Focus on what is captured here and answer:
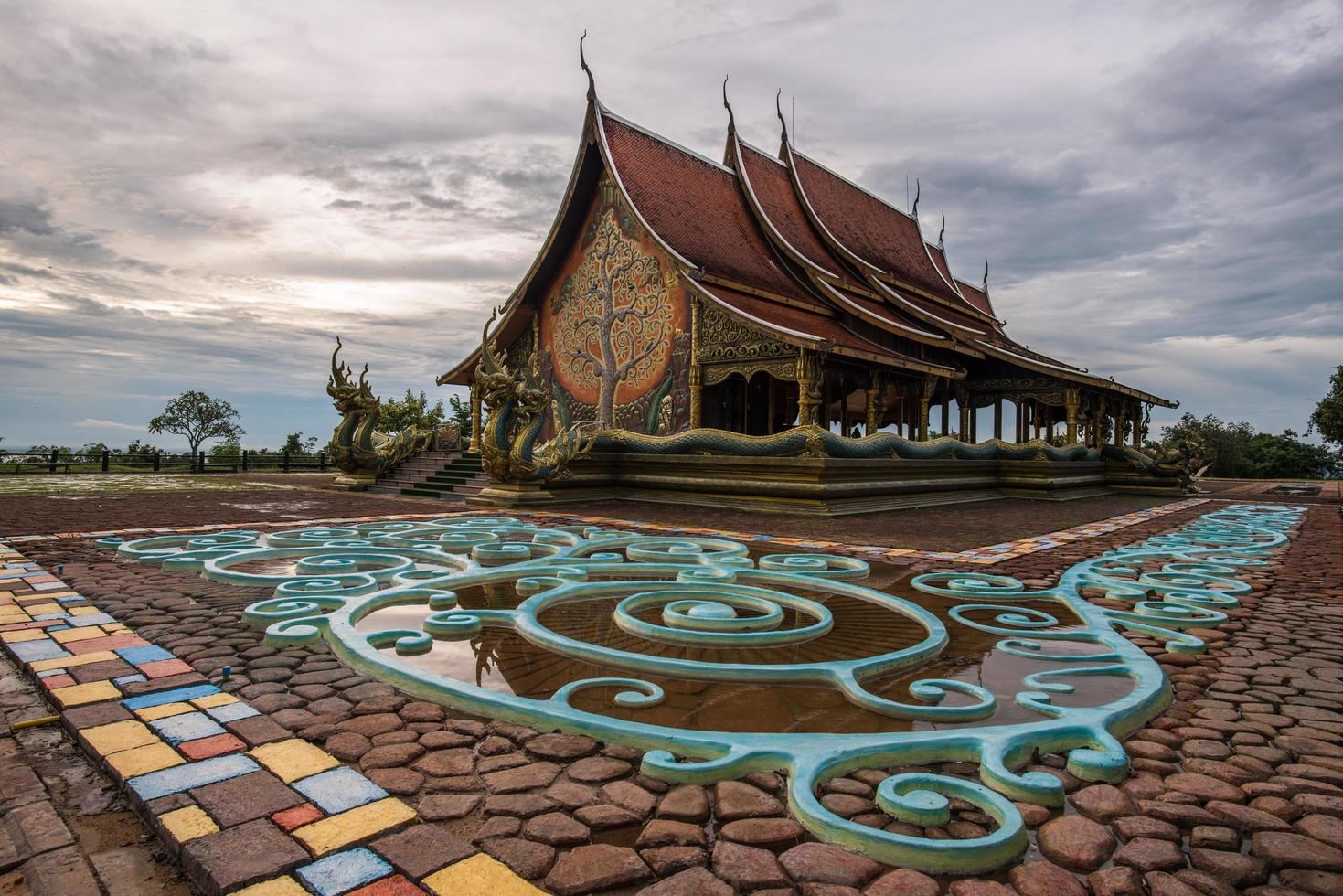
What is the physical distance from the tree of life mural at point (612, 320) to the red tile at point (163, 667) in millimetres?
10570

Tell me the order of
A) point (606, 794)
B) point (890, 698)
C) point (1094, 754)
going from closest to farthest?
1. point (606, 794)
2. point (1094, 754)
3. point (890, 698)

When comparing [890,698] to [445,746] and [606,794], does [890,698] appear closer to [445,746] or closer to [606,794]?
[606,794]

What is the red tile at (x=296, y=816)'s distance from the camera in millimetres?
1742

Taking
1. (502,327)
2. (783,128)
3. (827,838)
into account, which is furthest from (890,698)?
(783,128)

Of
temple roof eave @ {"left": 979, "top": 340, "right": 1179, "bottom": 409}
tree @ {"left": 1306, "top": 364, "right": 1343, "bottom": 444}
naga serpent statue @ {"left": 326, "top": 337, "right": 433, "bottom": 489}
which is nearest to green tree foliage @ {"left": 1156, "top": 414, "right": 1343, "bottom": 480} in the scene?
tree @ {"left": 1306, "top": 364, "right": 1343, "bottom": 444}

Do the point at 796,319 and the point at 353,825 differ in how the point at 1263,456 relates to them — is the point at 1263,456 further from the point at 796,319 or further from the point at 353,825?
the point at 353,825

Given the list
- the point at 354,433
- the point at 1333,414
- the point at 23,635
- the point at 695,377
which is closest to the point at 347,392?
the point at 354,433

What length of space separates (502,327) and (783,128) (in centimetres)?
783

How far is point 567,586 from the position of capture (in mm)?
4367

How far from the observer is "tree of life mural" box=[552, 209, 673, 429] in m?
13.3

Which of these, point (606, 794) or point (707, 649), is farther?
point (707, 649)

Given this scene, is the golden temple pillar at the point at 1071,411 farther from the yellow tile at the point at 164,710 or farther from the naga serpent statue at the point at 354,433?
the yellow tile at the point at 164,710

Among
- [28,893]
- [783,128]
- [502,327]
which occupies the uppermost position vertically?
[783,128]

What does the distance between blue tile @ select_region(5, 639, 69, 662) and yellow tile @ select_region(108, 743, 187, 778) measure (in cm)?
119
